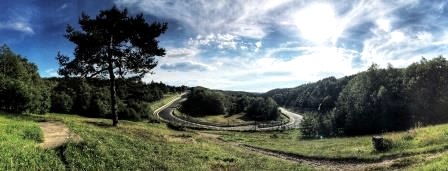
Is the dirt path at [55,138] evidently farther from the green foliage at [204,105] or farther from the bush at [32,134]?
the green foliage at [204,105]

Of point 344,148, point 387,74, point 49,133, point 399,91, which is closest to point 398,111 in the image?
point 399,91

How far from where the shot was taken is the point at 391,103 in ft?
288

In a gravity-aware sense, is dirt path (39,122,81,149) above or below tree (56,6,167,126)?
below

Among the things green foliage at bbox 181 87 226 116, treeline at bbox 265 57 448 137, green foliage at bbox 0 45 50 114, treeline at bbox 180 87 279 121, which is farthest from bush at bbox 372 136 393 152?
green foliage at bbox 181 87 226 116

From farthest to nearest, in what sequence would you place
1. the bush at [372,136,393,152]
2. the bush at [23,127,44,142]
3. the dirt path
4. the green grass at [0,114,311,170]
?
1. the bush at [372,136,393,152]
2. the bush at [23,127,44,142]
3. the dirt path
4. the green grass at [0,114,311,170]

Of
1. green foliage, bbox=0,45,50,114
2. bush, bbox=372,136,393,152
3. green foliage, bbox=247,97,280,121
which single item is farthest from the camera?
green foliage, bbox=247,97,280,121

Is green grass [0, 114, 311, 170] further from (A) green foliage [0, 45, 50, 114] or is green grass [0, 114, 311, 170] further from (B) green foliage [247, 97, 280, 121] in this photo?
(B) green foliage [247, 97, 280, 121]

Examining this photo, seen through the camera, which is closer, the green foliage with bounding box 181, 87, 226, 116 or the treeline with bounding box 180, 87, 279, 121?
the treeline with bounding box 180, 87, 279, 121

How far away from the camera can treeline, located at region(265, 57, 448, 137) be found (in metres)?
80.4

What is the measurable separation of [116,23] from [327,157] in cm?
2620

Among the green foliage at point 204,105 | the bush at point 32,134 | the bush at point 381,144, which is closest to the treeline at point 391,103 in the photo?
the bush at point 381,144

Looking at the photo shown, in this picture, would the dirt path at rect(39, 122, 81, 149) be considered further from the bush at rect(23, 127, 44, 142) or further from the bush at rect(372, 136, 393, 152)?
the bush at rect(372, 136, 393, 152)

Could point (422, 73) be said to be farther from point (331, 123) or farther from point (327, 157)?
point (327, 157)

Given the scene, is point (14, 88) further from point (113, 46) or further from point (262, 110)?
point (262, 110)
